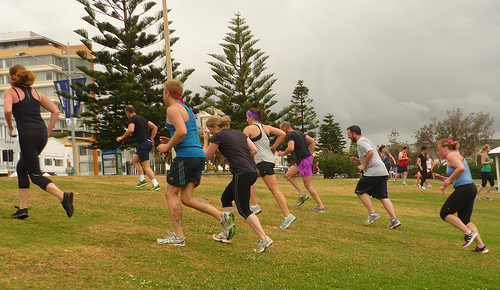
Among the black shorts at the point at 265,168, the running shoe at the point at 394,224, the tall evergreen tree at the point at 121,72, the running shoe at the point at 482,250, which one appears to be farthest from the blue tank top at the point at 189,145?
the tall evergreen tree at the point at 121,72

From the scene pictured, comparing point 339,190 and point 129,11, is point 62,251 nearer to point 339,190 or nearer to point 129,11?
point 339,190

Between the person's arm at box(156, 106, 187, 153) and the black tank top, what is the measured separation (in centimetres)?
172

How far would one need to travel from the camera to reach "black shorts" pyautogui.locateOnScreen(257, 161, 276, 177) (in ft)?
27.0

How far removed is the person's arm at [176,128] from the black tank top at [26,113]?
5.64ft

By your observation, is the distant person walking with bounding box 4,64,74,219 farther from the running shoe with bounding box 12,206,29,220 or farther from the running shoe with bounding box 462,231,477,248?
the running shoe with bounding box 462,231,477,248

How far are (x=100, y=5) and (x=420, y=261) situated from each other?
110 ft

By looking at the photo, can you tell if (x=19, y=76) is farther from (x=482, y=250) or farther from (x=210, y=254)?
(x=482, y=250)

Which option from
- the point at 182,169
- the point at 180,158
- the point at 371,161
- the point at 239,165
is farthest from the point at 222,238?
the point at 371,161

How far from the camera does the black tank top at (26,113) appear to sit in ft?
19.3

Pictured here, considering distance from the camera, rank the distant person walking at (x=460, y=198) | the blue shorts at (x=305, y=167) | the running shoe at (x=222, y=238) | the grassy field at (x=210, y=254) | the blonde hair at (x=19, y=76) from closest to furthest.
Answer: the grassy field at (x=210, y=254) → the blonde hair at (x=19, y=76) → the running shoe at (x=222, y=238) → the distant person walking at (x=460, y=198) → the blue shorts at (x=305, y=167)

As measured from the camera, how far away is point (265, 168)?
834 cm

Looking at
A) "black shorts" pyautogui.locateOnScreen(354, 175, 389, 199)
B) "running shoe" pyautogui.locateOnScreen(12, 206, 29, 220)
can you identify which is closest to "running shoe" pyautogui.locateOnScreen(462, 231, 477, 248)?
"black shorts" pyautogui.locateOnScreen(354, 175, 389, 199)

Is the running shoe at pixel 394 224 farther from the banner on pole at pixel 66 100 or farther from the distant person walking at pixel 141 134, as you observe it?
the banner on pole at pixel 66 100

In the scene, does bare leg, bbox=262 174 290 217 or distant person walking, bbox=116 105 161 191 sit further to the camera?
distant person walking, bbox=116 105 161 191
